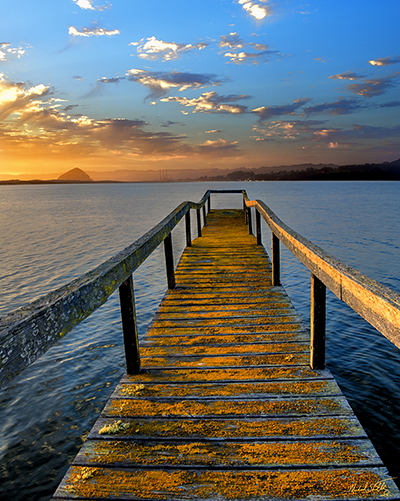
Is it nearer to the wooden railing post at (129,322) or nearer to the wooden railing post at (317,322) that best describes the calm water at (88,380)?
the wooden railing post at (317,322)

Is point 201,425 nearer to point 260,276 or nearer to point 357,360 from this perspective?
point 260,276

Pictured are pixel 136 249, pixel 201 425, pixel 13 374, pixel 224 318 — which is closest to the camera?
pixel 13 374

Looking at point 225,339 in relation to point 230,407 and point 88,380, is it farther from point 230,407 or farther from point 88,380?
point 88,380

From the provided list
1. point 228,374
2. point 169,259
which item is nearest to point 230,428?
point 228,374

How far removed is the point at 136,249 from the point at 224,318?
6.33ft

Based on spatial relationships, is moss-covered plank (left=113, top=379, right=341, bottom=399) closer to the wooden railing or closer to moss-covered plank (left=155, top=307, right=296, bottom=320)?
the wooden railing

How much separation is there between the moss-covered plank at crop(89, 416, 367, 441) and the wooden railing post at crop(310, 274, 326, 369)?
76cm

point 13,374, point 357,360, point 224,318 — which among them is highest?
point 13,374

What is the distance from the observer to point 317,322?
3363 mm

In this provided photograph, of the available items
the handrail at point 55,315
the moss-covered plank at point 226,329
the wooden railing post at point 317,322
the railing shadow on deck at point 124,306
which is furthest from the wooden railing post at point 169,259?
the wooden railing post at point 317,322

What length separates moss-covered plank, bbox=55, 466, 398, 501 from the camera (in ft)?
6.61

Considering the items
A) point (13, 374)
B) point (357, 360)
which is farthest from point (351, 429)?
point (357, 360)

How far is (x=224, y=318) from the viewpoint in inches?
193

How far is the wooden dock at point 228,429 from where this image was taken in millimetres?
2090
